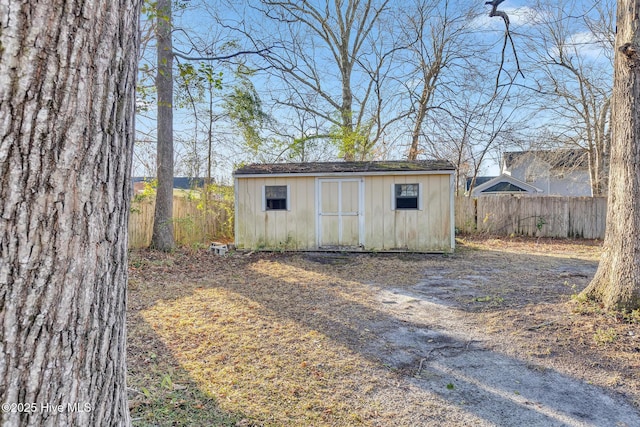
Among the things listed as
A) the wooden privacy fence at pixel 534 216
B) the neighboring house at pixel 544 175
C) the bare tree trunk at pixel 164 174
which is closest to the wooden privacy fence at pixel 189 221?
the bare tree trunk at pixel 164 174

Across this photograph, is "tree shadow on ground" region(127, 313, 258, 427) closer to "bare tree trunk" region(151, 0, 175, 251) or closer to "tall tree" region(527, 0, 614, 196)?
"bare tree trunk" region(151, 0, 175, 251)

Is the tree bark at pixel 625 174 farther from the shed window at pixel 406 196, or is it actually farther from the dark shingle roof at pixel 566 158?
the dark shingle roof at pixel 566 158

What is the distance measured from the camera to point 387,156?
51.8ft

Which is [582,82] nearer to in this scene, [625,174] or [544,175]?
[544,175]

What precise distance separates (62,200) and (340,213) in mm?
8419

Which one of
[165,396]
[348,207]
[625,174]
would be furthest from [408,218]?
[165,396]

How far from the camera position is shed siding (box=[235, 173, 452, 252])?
8.95 metres

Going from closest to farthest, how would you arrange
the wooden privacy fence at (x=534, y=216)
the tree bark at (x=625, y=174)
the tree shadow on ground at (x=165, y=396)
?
1. the tree shadow on ground at (x=165, y=396)
2. the tree bark at (x=625, y=174)
3. the wooden privacy fence at (x=534, y=216)

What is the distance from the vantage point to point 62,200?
1.00 metres

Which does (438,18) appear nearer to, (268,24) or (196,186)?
(268,24)

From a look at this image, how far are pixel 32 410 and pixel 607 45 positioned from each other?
55.0 feet

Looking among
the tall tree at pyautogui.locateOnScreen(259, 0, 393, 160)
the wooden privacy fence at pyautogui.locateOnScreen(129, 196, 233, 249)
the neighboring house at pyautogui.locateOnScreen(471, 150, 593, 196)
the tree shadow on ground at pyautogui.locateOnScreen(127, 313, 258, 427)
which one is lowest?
the tree shadow on ground at pyautogui.locateOnScreen(127, 313, 258, 427)

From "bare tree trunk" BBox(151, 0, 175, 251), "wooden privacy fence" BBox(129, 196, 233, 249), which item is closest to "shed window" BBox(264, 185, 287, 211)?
"wooden privacy fence" BBox(129, 196, 233, 249)

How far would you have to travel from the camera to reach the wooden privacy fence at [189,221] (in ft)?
29.3
